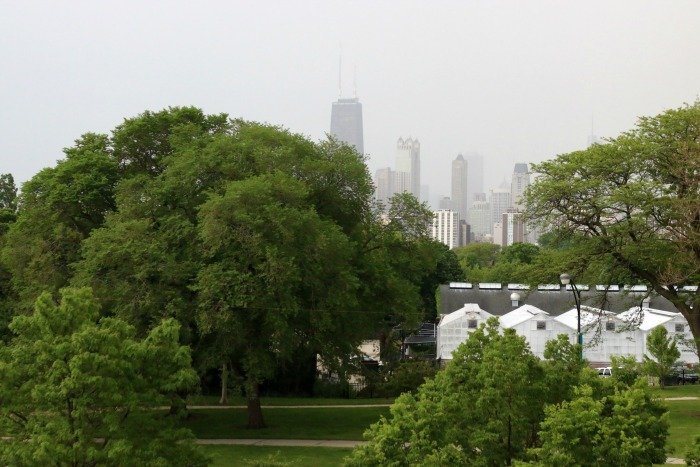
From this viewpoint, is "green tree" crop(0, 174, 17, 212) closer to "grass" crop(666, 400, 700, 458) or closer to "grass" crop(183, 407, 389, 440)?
"grass" crop(183, 407, 389, 440)

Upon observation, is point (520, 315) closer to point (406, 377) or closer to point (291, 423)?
point (406, 377)

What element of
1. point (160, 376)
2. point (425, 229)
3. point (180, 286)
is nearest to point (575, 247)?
point (425, 229)

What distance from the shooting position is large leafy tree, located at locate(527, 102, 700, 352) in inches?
1264

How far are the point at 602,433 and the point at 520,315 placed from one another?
132 ft

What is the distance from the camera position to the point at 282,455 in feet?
94.7

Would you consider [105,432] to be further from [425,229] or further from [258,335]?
[425,229]

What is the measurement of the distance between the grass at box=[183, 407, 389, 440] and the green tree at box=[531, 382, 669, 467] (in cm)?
1477

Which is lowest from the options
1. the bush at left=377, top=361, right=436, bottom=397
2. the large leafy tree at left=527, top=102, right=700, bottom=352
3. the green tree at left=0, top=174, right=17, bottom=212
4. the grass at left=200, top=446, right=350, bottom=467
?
the grass at left=200, top=446, right=350, bottom=467

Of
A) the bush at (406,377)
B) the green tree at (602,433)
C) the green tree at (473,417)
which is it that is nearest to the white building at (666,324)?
the bush at (406,377)

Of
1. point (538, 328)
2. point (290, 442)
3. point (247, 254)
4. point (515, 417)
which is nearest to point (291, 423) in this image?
point (290, 442)

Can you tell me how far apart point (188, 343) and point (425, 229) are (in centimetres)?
1240

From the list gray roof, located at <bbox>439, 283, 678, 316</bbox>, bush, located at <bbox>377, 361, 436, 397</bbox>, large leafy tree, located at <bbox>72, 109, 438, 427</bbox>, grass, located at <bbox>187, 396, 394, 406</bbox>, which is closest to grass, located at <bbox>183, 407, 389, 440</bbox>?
large leafy tree, located at <bbox>72, 109, 438, 427</bbox>

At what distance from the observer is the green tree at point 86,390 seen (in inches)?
801

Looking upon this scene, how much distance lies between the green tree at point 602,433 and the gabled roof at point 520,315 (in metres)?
38.5
